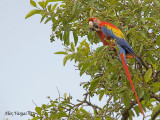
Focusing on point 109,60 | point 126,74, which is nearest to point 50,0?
point 109,60

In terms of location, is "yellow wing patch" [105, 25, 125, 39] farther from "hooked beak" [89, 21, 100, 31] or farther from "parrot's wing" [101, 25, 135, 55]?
"hooked beak" [89, 21, 100, 31]

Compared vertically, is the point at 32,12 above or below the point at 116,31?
above

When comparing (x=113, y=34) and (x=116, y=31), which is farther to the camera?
(x=113, y=34)

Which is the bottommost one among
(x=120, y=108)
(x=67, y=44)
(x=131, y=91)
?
(x=120, y=108)

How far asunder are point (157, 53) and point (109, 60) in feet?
2.77

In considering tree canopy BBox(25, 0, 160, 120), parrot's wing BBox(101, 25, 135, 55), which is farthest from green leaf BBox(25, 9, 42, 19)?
parrot's wing BBox(101, 25, 135, 55)

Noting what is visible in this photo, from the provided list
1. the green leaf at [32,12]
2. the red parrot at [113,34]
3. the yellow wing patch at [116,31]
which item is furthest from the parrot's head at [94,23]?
the green leaf at [32,12]

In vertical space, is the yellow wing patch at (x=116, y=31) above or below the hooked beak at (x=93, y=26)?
below

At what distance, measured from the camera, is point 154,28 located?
11.4ft

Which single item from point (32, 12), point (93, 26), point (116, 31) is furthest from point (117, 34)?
point (32, 12)

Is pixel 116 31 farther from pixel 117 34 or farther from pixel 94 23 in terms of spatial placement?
pixel 94 23

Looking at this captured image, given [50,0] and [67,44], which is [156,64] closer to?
[67,44]

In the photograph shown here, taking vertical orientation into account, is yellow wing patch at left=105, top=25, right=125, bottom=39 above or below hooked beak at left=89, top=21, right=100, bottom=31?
below

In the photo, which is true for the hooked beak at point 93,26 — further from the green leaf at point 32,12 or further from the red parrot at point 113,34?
the green leaf at point 32,12
